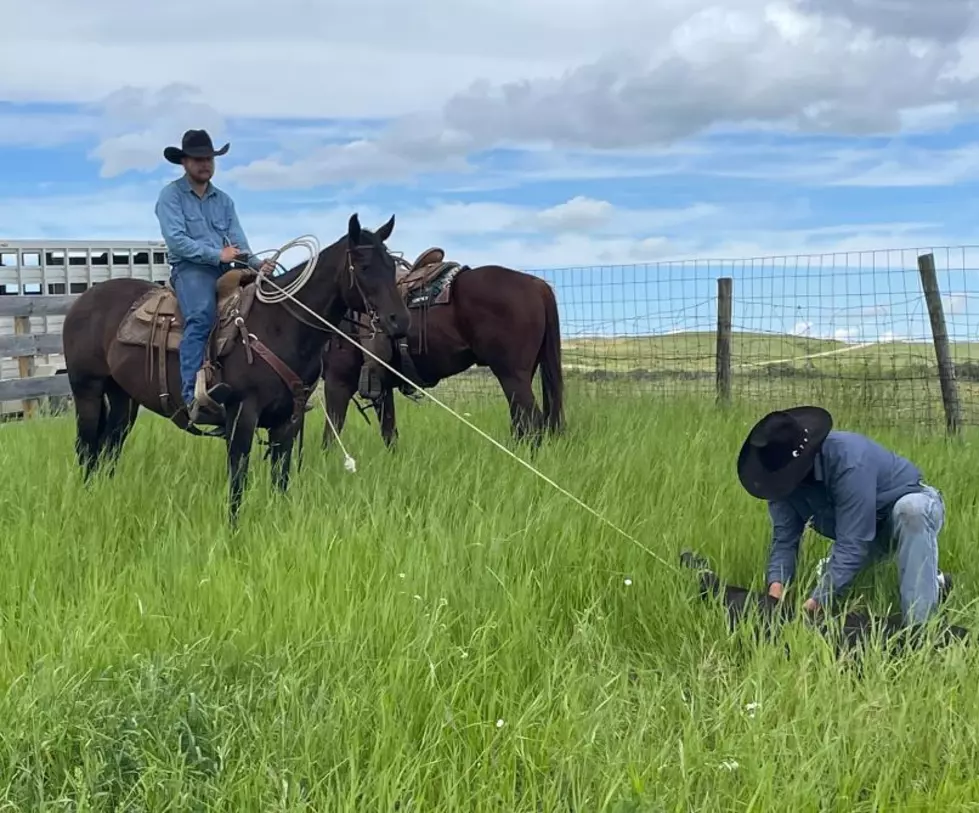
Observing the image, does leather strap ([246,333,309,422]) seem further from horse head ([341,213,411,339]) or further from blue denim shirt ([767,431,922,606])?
blue denim shirt ([767,431,922,606])

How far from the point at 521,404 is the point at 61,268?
1213 cm

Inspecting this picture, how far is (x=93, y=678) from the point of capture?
3.21 m

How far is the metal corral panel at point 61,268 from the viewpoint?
52.7 feet

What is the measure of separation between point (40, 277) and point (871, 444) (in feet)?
52.5

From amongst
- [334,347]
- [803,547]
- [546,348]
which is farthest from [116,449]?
[803,547]

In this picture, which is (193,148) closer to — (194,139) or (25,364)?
(194,139)

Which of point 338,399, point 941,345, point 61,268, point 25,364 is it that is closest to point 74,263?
point 61,268

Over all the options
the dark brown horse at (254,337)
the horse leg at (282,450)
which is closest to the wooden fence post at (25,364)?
the dark brown horse at (254,337)

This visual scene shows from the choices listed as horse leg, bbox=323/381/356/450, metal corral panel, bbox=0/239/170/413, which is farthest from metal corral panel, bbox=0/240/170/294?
horse leg, bbox=323/381/356/450

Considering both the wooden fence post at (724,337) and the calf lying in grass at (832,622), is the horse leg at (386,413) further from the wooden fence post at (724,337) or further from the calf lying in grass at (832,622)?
the calf lying in grass at (832,622)

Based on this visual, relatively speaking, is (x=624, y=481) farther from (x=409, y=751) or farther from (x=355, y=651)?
(x=409, y=751)

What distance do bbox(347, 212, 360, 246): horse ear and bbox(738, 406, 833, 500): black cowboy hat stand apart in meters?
2.77

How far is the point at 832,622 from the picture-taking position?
3637 mm

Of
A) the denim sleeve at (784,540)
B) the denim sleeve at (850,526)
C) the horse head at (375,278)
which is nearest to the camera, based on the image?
the denim sleeve at (850,526)
